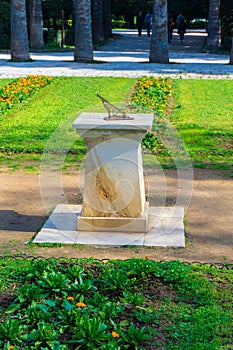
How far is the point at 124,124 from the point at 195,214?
5.22ft

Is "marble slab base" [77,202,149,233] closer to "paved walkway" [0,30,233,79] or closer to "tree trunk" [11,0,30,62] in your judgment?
"paved walkway" [0,30,233,79]

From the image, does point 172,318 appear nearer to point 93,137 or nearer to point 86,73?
point 93,137

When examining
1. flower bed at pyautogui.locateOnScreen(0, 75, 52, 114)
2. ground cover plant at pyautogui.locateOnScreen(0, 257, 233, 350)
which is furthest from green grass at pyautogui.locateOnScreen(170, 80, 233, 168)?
ground cover plant at pyautogui.locateOnScreen(0, 257, 233, 350)

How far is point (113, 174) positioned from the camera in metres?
6.69

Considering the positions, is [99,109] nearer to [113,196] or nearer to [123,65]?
[113,196]

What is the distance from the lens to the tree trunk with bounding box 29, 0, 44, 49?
30703mm

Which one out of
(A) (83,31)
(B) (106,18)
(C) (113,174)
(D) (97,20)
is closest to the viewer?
(C) (113,174)

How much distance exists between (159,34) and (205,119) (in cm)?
1193

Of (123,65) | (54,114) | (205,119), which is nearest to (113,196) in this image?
(205,119)

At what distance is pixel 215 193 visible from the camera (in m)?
8.37

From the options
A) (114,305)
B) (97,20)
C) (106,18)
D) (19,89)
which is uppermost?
(114,305)

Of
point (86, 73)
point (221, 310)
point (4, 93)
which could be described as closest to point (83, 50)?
point (86, 73)

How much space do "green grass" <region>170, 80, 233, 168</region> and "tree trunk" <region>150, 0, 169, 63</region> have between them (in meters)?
5.18

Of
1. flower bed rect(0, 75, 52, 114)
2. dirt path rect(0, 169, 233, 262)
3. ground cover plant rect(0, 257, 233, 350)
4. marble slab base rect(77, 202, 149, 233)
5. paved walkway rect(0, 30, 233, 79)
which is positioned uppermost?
ground cover plant rect(0, 257, 233, 350)
